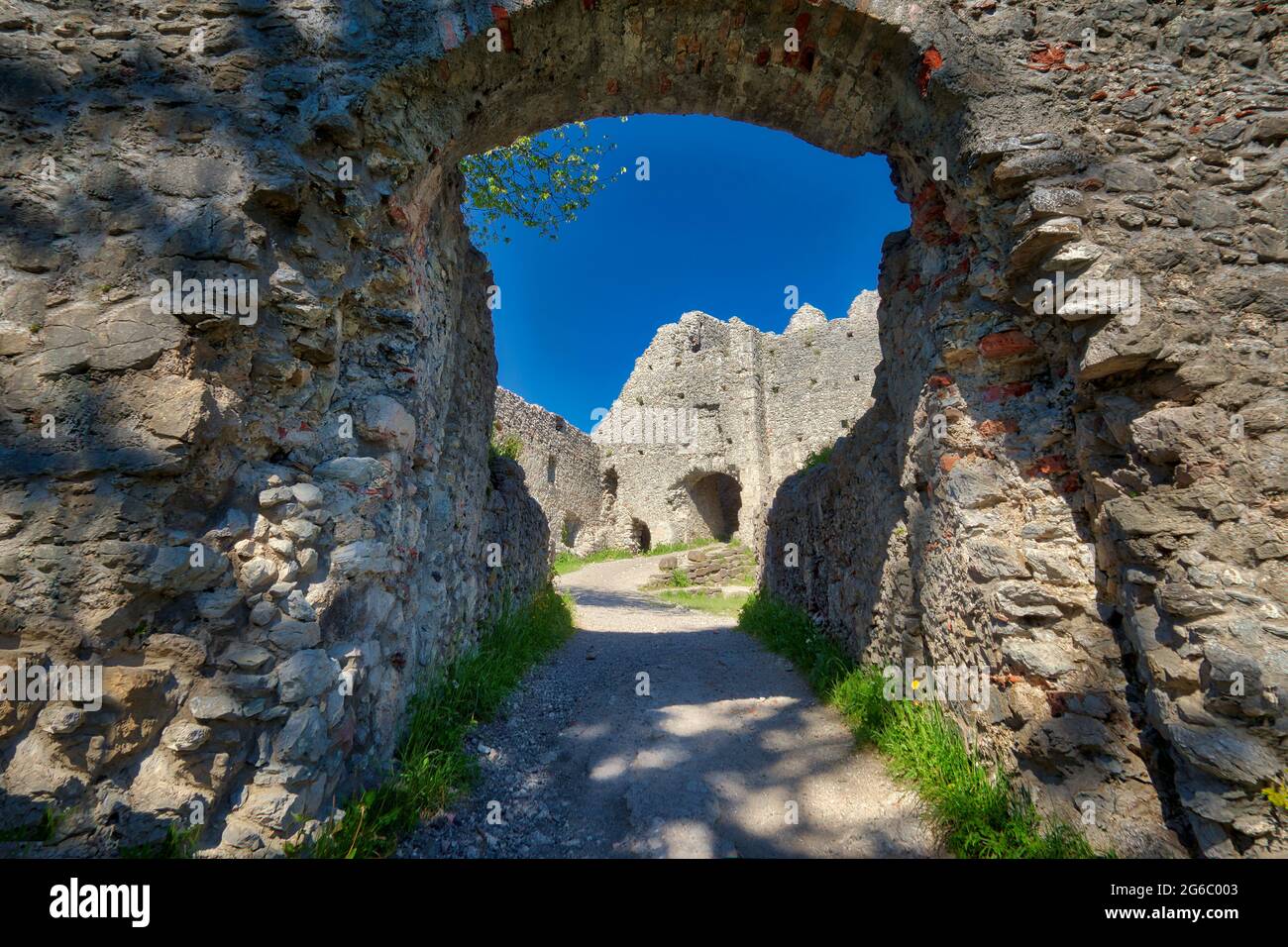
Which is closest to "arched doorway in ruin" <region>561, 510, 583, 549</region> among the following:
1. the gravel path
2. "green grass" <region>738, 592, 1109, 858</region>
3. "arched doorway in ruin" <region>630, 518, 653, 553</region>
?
"arched doorway in ruin" <region>630, 518, 653, 553</region>

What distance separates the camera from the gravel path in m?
2.79

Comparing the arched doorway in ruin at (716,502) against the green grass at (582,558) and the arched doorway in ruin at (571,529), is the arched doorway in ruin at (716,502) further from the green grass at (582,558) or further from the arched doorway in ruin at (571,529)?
the arched doorway in ruin at (571,529)

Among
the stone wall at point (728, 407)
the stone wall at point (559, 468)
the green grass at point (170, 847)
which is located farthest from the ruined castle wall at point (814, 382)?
the green grass at point (170, 847)

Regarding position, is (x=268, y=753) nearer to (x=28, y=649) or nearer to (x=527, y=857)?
(x=28, y=649)

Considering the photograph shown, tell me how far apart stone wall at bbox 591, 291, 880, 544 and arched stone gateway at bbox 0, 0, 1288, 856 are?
46.6 feet

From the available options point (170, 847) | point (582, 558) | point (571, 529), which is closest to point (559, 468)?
point (571, 529)

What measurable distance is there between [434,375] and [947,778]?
12.9ft

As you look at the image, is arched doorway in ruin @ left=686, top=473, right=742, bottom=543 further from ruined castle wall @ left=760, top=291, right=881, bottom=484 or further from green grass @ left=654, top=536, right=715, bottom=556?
ruined castle wall @ left=760, top=291, right=881, bottom=484

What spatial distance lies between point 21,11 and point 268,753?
378 cm

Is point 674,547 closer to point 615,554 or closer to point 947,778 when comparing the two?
point 615,554

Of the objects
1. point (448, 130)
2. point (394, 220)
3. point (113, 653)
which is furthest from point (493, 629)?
point (448, 130)

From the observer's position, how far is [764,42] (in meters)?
3.54

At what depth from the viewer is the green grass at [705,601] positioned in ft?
32.9
